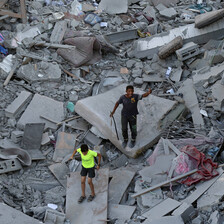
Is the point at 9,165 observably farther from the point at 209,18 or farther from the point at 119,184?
the point at 209,18

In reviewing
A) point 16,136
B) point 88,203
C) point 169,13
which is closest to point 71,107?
point 16,136

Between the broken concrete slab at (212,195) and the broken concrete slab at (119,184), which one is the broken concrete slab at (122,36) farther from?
the broken concrete slab at (212,195)

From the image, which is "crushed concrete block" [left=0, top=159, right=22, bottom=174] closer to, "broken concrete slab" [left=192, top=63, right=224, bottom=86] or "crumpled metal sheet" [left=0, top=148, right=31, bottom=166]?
"crumpled metal sheet" [left=0, top=148, right=31, bottom=166]

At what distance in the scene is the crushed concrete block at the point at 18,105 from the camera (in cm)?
997

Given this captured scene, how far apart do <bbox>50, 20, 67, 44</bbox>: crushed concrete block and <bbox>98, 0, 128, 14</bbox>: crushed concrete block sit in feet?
7.10

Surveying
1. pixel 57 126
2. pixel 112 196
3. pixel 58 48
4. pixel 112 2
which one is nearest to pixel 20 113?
pixel 57 126

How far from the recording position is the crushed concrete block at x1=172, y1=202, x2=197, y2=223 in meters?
6.63

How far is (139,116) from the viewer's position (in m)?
9.83

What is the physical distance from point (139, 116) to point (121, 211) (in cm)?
301

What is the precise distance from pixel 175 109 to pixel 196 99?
0.87 meters

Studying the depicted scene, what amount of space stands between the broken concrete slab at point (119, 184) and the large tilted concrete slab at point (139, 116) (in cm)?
82

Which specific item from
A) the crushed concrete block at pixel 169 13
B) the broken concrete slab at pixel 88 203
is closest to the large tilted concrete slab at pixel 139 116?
the broken concrete slab at pixel 88 203

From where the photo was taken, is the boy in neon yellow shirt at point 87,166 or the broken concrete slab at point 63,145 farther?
the broken concrete slab at point 63,145

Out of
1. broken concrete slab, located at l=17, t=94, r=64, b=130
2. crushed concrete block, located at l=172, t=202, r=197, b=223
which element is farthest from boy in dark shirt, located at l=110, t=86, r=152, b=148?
crushed concrete block, located at l=172, t=202, r=197, b=223
